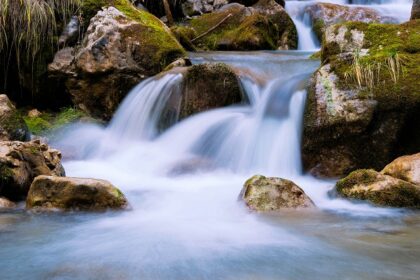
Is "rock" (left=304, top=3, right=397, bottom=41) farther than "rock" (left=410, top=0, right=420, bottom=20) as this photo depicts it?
Yes

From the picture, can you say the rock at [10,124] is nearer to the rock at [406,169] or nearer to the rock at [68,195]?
the rock at [68,195]

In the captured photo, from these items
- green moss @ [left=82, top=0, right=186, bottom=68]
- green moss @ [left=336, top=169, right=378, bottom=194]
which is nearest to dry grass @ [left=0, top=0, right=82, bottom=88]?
green moss @ [left=82, top=0, right=186, bottom=68]

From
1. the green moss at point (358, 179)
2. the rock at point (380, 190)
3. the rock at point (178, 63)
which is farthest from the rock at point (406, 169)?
the rock at point (178, 63)

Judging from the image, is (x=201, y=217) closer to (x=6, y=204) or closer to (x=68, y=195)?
(x=68, y=195)

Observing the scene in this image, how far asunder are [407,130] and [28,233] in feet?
14.0

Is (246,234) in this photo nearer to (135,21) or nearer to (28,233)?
(28,233)

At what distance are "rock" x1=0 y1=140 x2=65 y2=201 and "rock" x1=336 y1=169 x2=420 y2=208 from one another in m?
3.20

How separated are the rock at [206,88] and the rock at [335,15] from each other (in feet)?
23.2

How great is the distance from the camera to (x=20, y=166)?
463 centimetres

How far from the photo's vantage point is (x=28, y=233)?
3535 mm

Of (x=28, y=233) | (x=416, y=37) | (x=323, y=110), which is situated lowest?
(x=28, y=233)

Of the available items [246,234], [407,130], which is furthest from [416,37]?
[246,234]

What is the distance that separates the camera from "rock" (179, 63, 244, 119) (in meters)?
6.98

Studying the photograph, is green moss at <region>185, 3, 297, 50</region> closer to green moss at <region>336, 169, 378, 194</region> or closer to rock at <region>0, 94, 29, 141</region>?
rock at <region>0, 94, 29, 141</region>
